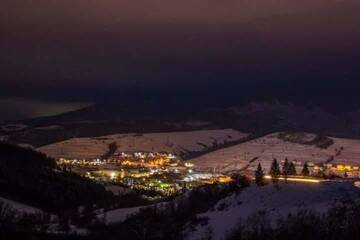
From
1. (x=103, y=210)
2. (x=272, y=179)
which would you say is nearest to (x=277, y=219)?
(x=272, y=179)

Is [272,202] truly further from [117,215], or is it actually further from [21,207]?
[21,207]

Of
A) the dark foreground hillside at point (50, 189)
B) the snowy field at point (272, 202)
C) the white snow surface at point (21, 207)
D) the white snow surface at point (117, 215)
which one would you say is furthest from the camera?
the dark foreground hillside at point (50, 189)

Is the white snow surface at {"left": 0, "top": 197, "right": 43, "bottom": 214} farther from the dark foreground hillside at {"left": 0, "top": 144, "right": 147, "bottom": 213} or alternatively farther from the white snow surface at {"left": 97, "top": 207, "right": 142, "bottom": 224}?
the white snow surface at {"left": 97, "top": 207, "right": 142, "bottom": 224}

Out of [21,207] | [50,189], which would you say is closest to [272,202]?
[21,207]

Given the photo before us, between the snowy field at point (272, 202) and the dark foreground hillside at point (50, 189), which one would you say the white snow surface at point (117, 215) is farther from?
the snowy field at point (272, 202)

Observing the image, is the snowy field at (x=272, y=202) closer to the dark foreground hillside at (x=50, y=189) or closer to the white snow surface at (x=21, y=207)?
the dark foreground hillside at (x=50, y=189)

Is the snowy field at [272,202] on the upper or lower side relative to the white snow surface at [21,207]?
upper

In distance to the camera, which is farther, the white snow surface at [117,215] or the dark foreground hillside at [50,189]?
the dark foreground hillside at [50,189]

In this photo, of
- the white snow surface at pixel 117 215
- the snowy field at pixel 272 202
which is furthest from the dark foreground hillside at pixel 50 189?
the snowy field at pixel 272 202

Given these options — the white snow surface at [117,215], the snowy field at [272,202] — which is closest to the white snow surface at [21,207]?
the white snow surface at [117,215]

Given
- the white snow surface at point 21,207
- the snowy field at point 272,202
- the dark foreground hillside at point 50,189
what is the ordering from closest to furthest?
the snowy field at point 272,202 → the white snow surface at point 21,207 → the dark foreground hillside at point 50,189
